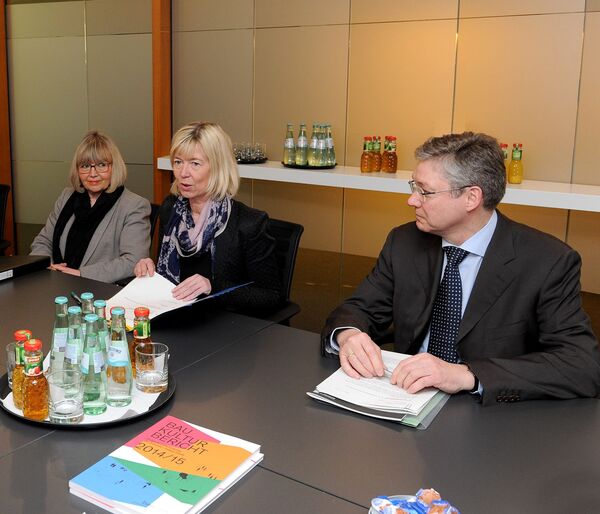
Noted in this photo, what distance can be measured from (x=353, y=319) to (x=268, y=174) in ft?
8.52

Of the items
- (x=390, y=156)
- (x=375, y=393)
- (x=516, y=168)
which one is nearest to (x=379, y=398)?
(x=375, y=393)

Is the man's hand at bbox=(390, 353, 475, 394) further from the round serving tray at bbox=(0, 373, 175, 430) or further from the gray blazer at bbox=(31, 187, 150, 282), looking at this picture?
the gray blazer at bbox=(31, 187, 150, 282)

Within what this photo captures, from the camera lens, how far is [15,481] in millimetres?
1214

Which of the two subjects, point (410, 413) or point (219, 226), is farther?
point (219, 226)

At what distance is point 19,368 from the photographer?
1.43 m

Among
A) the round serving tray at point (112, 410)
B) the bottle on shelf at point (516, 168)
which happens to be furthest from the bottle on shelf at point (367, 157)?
the round serving tray at point (112, 410)

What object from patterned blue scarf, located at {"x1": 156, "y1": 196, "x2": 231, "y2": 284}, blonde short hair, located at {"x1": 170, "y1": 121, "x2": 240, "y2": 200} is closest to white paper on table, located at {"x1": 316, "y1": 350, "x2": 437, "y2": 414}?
patterned blue scarf, located at {"x1": 156, "y1": 196, "x2": 231, "y2": 284}

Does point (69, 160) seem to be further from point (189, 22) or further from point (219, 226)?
point (219, 226)

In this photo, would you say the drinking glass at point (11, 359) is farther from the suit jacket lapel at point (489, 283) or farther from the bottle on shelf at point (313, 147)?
the bottle on shelf at point (313, 147)

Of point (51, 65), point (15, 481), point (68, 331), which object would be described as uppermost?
point (51, 65)

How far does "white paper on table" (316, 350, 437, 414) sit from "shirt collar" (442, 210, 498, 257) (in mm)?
500

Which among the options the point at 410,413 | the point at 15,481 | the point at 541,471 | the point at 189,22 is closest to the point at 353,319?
the point at 410,413

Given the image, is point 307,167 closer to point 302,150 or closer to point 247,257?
point 302,150

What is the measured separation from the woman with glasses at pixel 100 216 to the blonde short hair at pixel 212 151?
639mm
